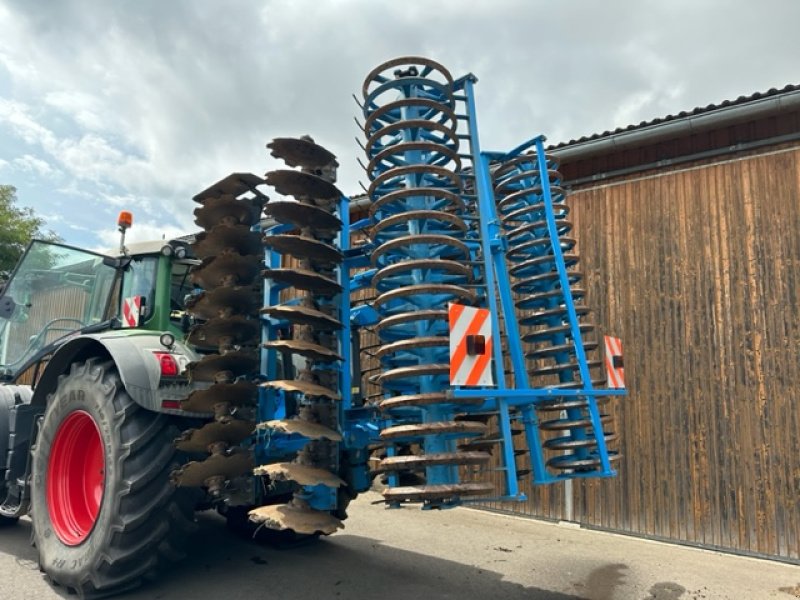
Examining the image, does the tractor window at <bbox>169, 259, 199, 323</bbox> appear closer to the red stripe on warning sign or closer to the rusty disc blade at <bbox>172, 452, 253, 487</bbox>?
the rusty disc blade at <bbox>172, 452, 253, 487</bbox>

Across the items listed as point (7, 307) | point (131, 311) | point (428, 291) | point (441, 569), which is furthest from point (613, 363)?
point (7, 307)

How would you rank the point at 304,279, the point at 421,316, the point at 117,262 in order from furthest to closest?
1. the point at 117,262
2. the point at 304,279
3. the point at 421,316

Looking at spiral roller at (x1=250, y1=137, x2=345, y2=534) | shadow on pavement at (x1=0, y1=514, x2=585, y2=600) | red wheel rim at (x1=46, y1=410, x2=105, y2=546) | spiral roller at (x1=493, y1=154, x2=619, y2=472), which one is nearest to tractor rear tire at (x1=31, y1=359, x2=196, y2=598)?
red wheel rim at (x1=46, y1=410, x2=105, y2=546)

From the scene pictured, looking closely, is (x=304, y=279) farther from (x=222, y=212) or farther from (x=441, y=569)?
(x=441, y=569)

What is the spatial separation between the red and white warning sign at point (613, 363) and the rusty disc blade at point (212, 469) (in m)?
2.46

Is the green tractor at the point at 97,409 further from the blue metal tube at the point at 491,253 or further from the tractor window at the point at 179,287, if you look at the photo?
the blue metal tube at the point at 491,253

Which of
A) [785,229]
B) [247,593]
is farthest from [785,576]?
[247,593]

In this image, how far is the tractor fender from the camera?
3623 mm

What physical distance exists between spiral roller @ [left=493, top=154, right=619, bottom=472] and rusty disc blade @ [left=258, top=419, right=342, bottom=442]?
1306 mm

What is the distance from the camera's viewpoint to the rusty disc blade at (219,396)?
352 cm

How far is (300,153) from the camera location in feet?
11.2

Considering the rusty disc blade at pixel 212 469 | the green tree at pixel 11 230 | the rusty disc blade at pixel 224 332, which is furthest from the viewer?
the green tree at pixel 11 230

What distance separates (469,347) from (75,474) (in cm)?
325

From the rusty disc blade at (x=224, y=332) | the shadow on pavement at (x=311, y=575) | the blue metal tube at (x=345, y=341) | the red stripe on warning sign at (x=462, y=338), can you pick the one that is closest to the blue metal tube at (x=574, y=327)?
the red stripe on warning sign at (x=462, y=338)
